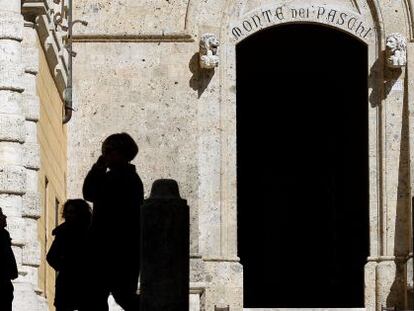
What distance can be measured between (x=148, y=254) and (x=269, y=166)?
84.5 ft

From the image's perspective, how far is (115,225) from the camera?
1700cm

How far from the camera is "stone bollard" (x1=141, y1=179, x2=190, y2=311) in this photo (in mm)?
15625

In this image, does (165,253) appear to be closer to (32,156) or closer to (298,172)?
(32,156)

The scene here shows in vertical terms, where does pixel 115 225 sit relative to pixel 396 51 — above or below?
Answer: below

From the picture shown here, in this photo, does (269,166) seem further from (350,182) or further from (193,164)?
(193,164)

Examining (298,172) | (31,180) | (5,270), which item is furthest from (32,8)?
(298,172)

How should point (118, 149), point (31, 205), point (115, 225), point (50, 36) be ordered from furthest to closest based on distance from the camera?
point (50, 36)
point (31, 205)
point (118, 149)
point (115, 225)

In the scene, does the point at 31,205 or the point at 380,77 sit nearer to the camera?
the point at 31,205

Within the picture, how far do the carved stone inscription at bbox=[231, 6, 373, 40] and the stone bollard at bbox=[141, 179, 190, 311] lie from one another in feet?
50.5

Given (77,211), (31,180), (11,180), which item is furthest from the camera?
(31,180)

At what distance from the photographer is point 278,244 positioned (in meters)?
41.1

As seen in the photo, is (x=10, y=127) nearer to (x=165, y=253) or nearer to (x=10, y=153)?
(x=10, y=153)

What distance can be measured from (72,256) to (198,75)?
13.1 meters

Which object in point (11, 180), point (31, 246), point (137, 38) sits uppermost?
point (137, 38)
